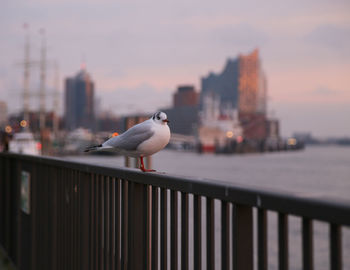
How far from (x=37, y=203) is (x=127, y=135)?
7.30 ft

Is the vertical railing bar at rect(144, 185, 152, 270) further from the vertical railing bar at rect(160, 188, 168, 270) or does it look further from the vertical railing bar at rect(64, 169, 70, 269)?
the vertical railing bar at rect(64, 169, 70, 269)

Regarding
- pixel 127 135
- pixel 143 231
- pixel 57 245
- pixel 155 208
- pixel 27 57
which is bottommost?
pixel 57 245

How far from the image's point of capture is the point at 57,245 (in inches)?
160

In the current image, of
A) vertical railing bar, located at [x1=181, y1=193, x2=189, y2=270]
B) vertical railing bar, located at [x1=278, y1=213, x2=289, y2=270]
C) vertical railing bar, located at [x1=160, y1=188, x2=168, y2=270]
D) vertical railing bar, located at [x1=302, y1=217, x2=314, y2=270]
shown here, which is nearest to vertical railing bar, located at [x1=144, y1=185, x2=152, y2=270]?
vertical railing bar, located at [x1=160, y1=188, x2=168, y2=270]

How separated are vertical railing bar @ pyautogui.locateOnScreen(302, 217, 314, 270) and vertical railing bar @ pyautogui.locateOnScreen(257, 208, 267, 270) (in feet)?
0.67

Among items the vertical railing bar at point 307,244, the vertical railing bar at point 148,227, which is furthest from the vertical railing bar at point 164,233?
the vertical railing bar at point 307,244

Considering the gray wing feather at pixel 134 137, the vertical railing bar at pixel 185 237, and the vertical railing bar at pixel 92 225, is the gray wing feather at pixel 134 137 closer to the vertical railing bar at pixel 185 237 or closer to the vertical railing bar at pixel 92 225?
the vertical railing bar at pixel 92 225

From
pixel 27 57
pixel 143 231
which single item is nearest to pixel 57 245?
pixel 143 231

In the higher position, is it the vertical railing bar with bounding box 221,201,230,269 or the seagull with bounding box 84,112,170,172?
the seagull with bounding box 84,112,170,172

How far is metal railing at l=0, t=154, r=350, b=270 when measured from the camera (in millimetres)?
1559

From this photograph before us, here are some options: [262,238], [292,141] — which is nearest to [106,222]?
[262,238]

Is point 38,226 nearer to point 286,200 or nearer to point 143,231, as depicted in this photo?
point 143,231

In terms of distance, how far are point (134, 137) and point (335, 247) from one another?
6.08ft

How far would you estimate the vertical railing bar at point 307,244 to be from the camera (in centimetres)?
146
